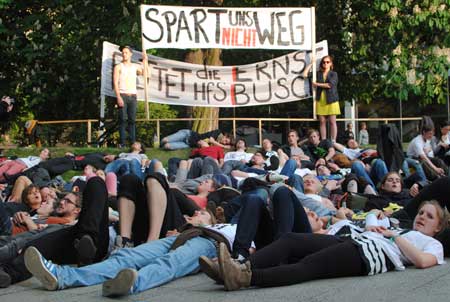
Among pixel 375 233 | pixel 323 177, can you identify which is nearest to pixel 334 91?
pixel 323 177

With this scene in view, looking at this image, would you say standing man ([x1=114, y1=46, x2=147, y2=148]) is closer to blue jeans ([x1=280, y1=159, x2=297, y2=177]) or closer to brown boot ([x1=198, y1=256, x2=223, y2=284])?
blue jeans ([x1=280, y1=159, x2=297, y2=177])

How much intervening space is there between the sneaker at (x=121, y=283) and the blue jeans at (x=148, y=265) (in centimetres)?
17

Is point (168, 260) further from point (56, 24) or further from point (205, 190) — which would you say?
point (56, 24)

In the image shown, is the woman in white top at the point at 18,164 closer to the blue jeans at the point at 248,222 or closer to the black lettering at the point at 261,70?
the black lettering at the point at 261,70

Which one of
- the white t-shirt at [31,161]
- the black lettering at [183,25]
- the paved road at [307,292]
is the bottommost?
the paved road at [307,292]

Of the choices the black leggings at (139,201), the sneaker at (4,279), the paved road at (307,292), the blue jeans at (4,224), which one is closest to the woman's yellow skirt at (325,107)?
the black leggings at (139,201)

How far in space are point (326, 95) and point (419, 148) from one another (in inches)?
146

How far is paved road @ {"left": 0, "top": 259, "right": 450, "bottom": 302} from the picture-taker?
5.68 metres

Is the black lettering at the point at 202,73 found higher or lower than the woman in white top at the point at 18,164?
higher

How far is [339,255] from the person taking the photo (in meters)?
6.29

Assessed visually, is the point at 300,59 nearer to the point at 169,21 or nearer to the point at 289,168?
the point at 169,21

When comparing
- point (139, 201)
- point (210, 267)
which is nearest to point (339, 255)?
point (210, 267)

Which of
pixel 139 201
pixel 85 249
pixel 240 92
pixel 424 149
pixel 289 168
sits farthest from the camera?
pixel 240 92

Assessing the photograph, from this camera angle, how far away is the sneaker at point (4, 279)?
251 inches
